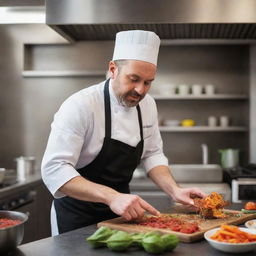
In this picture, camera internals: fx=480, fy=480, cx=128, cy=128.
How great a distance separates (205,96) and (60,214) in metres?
2.58

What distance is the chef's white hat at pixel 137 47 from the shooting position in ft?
7.78

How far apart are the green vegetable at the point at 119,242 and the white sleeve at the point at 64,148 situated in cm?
56

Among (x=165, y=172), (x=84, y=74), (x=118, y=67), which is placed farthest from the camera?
(x=84, y=74)

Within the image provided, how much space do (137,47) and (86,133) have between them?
1.64 ft

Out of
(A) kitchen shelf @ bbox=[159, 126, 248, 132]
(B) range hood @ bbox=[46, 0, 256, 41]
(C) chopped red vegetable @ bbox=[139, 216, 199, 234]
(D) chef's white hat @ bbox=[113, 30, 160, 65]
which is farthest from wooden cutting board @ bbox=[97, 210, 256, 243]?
(A) kitchen shelf @ bbox=[159, 126, 248, 132]

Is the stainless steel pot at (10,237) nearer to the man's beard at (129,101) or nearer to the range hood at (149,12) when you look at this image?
the man's beard at (129,101)

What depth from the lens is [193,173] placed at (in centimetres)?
443

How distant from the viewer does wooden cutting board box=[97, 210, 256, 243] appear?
6.06 ft

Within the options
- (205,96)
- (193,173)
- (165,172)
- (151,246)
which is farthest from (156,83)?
(151,246)

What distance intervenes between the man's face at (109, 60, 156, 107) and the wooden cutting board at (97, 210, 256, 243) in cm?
61

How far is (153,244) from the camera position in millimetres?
1618

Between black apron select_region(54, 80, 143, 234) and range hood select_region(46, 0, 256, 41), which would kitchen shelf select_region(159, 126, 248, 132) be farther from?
black apron select_region(54, 80, 143, 234)

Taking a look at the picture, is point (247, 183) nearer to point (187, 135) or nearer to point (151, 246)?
point (187, 135)

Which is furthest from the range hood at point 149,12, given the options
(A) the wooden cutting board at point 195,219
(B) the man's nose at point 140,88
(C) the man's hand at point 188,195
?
(A) the wooden cutting board at point 195,219
